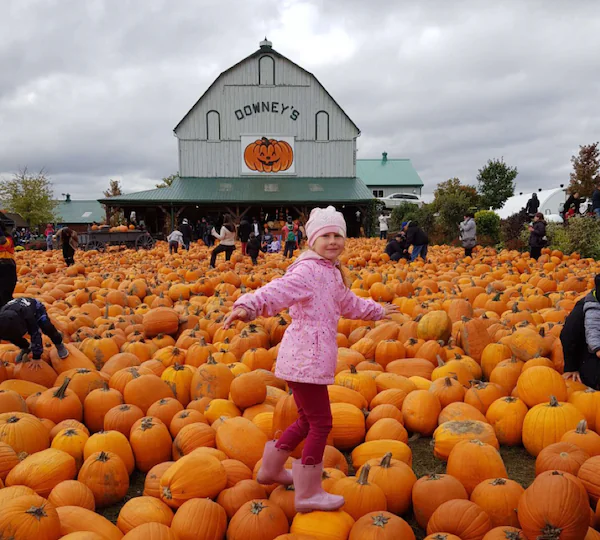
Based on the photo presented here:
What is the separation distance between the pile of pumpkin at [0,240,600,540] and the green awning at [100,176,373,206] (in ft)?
72.3

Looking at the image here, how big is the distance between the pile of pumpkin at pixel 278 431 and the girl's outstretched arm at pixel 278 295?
0.82m

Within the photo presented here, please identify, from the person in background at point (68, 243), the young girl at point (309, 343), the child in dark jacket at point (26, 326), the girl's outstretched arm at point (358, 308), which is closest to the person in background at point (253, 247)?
the person in background at point (68, 243)

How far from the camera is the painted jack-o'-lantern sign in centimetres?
3159

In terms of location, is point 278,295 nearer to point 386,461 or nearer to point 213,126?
point 386,461

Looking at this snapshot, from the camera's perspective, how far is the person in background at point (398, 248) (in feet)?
44.2

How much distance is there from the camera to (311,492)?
2.47 m

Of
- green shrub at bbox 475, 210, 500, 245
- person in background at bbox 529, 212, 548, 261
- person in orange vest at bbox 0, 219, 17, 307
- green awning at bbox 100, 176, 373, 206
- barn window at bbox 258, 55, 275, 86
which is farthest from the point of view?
barn window at bbox 258, 55, 275, 86

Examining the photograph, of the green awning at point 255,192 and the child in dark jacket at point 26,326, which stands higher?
the green awning at point 255,192

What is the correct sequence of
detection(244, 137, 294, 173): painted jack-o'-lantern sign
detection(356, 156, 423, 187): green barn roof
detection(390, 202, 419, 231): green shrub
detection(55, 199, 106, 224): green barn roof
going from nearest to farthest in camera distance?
1. detection(390, 202, 419, 231): green shrub
2. detection(244, 137, 294, 173): painted jack-o'-lantern sign
3. detection(55, 199, 106, 224): green barn roof
4. detection(356, 156, 423, 187): green barn roof

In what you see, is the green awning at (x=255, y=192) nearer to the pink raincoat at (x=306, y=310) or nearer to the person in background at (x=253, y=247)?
the person in background at (x=253, y=247)

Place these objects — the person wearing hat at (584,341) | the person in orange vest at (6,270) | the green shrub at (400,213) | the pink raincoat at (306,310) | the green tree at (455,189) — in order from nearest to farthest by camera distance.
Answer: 1. the pink raincoat at (306,310)
2. the person wearing hat at (584,341)
3. the person in orange vest at (6,270)
4. the green shrub at (400,213)
5. the green tree at (455,189)

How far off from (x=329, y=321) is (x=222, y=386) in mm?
1631

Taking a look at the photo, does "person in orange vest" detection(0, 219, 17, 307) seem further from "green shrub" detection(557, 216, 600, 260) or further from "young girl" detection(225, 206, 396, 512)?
"green shrub" detection(557, 216, 600, 260)

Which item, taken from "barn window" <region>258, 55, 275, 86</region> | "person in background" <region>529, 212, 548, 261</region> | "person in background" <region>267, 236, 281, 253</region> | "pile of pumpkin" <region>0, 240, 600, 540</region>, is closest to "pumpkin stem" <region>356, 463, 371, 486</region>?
"pile of pumpkin" <region>0, 240, 600, 540</region>
